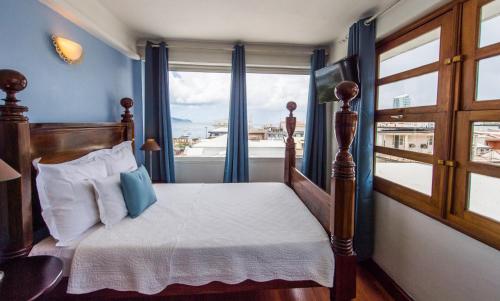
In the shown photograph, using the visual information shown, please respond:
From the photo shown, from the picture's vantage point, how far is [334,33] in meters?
2.85

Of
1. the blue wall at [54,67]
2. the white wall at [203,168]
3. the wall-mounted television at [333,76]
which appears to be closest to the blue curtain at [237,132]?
the white wall at [203,168]

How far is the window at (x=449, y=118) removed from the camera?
1.37 m

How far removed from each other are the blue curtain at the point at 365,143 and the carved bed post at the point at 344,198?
100 centimetres

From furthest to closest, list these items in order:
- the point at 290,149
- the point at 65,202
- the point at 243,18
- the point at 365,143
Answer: the point at 290,149 → the point at 243,18 → the point at 365,143 → the point at 65,202

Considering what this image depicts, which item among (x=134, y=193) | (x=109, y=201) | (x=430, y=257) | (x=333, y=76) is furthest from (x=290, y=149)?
(x=109, y=201)

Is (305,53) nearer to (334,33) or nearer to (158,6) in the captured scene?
(334,33)

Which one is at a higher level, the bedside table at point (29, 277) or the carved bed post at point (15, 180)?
the carved bed post at point (15, 180)

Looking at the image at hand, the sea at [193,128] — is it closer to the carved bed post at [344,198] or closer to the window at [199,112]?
the window at [199,112]

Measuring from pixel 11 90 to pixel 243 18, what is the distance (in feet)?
6.52

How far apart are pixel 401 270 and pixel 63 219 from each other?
2473 millimetres

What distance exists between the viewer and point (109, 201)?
1.64 m

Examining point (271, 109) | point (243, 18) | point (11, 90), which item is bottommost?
point (11, 90)

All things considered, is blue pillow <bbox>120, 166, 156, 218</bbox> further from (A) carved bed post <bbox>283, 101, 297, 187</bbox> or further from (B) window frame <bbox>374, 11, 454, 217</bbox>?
(B) window frame <bbox>374, 11, 454, 217</bbox>

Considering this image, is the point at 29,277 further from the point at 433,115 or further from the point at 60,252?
the point at 433,115
